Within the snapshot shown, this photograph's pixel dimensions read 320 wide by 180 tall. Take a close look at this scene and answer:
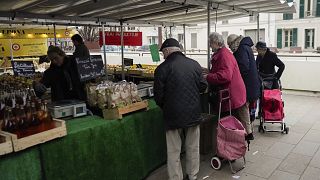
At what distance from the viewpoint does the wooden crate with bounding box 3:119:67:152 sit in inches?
92.7

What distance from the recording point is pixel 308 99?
8.33 meters

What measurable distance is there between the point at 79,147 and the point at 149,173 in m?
1.34

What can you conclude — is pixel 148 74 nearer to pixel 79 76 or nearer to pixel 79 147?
pixel 79 76

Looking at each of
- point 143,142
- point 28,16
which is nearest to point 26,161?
point 143,142

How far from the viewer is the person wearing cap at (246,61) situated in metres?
4.41

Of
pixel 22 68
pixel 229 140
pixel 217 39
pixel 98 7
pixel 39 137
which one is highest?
pixel 98 7

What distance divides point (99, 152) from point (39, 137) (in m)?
0.73

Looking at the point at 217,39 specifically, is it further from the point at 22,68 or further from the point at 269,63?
the point at 22,68

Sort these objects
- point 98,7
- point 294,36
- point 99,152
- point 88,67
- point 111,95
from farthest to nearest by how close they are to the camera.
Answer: point 294,36 < point 98,7 < point 88,67 < point 111,95 < point 99,152

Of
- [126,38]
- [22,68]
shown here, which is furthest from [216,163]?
[126,38]

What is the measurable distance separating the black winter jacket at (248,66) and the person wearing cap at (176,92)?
1281mm

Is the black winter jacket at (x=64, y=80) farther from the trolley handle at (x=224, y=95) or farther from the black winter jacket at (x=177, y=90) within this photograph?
the trolley handle at (x=224, y=95)

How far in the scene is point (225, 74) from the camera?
3812 mm

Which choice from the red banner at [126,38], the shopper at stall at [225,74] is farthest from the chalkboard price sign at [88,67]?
the red banner at [126,38]
